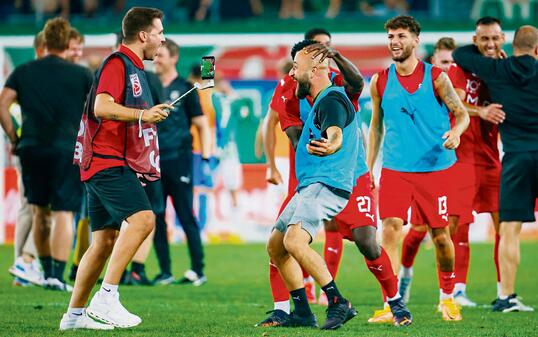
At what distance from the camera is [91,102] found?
785cm

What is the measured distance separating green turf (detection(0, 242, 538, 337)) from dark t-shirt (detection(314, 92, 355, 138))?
1433 millimetres

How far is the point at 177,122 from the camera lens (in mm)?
12461

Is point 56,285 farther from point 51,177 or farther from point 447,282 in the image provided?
point 447,282

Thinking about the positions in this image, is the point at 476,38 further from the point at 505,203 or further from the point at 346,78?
the point at 346,78

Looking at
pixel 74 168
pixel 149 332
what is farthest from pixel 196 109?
pixel 149 332

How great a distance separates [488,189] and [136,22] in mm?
4384

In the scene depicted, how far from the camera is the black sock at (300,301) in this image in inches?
318

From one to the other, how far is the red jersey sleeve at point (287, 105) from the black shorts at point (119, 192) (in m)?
1.49

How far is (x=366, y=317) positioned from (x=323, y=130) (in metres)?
2.26

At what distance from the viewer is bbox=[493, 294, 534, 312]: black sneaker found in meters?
9.77

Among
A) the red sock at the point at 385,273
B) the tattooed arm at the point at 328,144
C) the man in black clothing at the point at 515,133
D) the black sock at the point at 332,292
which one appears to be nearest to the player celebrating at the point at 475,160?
the man in black clothing at the point at 515,133

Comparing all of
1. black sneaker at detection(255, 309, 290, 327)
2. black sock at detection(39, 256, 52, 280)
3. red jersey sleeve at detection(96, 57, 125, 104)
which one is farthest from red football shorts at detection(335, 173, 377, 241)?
black sock at detection(39, 256, 52, 280)

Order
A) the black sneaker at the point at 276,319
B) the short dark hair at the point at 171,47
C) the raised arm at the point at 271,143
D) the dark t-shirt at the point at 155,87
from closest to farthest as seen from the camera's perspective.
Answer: the black sneaker at the point at 276,319 → the raised arm at the point at 271,143 → the dark t-shirt at the point at 155,87 → the short dark hair at the point at 171,47

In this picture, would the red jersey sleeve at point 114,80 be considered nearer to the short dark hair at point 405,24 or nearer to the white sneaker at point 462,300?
the short dark hair at point 405,24
